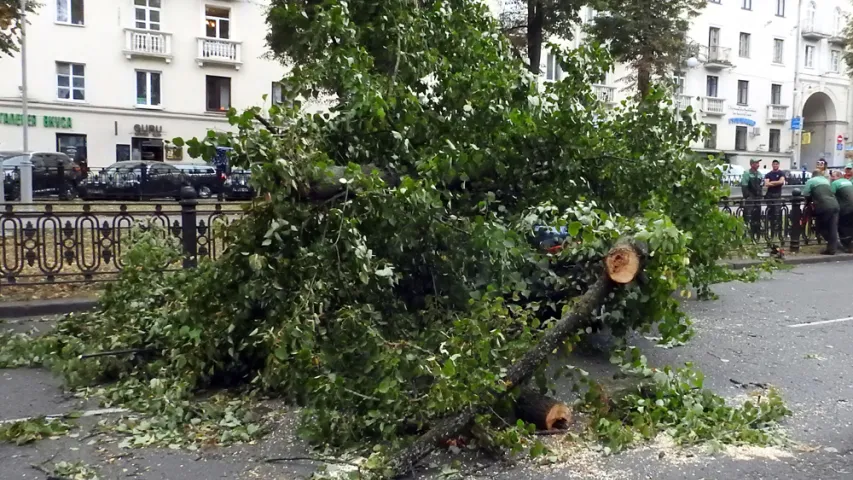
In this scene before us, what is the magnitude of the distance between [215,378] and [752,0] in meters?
49.0

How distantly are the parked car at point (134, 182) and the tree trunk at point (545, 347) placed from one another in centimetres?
2218

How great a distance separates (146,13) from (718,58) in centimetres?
3115

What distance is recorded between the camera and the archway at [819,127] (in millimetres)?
52469

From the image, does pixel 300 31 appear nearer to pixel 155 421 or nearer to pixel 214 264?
pixel 214 264

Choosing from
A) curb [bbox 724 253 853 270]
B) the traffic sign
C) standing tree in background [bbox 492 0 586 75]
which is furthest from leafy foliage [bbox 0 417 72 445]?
the traffic sign

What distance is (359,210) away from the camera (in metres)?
5.14

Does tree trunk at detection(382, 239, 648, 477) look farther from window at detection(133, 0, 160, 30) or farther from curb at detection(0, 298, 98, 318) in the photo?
window at detection(133, 0, 160, 30)

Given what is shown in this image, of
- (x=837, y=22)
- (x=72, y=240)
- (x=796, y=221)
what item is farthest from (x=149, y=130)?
(x=837, y=22)

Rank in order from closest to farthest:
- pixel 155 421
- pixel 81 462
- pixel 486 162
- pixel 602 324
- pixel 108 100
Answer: pixel 81 462 → pixel 155 421 → pixel 602 324 → pixel 486 162 → pixel 108 100

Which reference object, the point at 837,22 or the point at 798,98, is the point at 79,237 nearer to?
the point at 798,98

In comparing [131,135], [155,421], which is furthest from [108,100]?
[155,421]

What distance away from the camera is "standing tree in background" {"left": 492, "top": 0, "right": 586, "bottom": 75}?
53.6 ft

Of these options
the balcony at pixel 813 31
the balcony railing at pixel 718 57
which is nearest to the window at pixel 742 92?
the balcony railing at pixel 718 57

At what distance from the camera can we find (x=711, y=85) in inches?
1877
